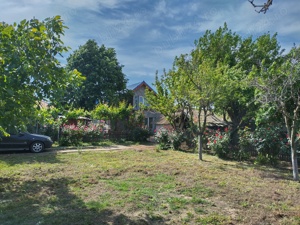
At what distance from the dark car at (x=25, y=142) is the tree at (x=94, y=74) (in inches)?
720

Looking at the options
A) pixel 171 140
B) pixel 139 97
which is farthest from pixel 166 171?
pixel 139 97

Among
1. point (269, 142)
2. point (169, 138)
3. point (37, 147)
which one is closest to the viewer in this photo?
point (269, 142)

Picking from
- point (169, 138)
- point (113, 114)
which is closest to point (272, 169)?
point (169, 138)

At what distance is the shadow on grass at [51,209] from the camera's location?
13.8 ft

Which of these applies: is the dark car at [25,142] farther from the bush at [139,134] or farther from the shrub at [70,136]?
the bush at [139,134]

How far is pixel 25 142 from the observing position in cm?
Result: 1245

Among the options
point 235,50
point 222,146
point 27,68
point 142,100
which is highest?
point 235,50

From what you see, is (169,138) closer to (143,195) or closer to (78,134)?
(78,134)

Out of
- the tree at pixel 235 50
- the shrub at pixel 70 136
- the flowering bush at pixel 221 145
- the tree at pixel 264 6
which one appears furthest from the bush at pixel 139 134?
the tree at pixel 264 6

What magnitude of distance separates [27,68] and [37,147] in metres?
9.63

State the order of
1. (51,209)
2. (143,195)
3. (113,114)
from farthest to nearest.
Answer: (113,114) < (143,195) < (51,209)

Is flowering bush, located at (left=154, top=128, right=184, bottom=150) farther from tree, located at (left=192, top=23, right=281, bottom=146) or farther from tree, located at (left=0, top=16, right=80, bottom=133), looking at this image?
tree, located at (left=0, top=16, right=80, bottom=133)

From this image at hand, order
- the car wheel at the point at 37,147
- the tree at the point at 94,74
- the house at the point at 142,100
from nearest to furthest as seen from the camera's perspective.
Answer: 1. the car wheel at the point at 37,147
2. the house at the point at 142,100
3. the tree at the point at 94,74

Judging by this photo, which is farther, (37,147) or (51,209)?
(37,147)
